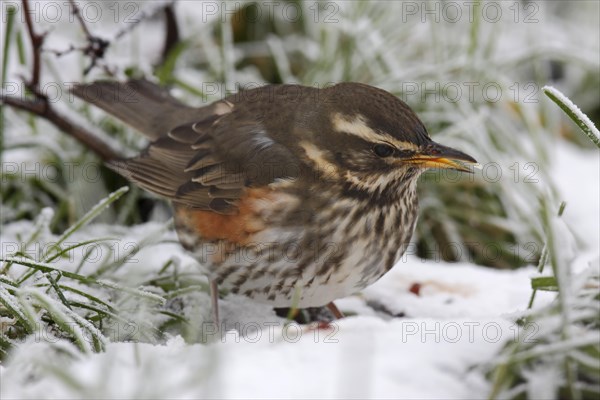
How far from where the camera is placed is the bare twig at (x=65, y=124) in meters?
4.35

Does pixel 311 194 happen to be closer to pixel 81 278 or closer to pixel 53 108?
pixel 81 278

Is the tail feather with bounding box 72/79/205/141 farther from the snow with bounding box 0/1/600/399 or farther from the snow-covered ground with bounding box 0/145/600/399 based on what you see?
the snow-covered ground with bounding box 0/145/600/399

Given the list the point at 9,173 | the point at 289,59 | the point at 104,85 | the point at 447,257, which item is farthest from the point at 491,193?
the point at 9,173

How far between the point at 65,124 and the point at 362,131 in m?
1.94

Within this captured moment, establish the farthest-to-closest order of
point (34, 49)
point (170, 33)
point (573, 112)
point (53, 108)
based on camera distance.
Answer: point (170, 33) < point (53, 108) < point (34, 49) < point (573, 112)

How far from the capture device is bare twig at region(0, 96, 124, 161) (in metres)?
4.35

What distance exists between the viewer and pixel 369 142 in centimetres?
326

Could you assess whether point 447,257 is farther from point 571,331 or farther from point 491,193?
point 571,331

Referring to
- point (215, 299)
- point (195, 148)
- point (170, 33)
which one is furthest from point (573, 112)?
point (170, 33)

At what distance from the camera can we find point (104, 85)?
443 centimetres

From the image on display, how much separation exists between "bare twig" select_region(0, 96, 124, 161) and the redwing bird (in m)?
1.12

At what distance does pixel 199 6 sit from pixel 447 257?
2422 mm

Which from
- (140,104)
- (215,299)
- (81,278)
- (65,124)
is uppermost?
(140,104)

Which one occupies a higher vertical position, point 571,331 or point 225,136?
point 225,136
